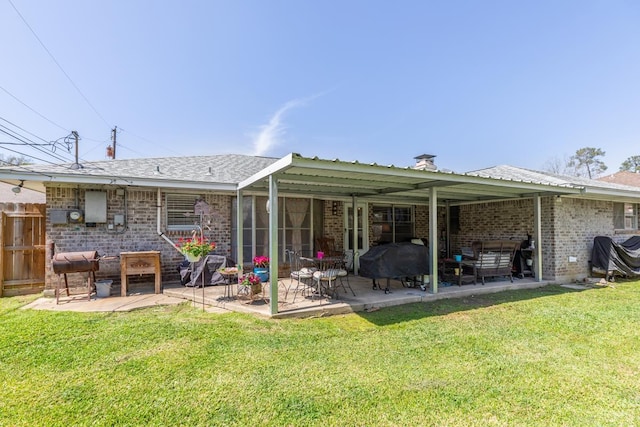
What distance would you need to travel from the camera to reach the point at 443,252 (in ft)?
35.1

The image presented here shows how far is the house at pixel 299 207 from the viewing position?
239 inches

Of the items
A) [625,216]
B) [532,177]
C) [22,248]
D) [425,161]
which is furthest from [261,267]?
[625,216]

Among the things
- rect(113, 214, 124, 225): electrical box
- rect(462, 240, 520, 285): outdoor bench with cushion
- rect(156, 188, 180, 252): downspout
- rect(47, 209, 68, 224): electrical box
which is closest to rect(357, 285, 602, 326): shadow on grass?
rect(462, 240, 520, 285): outdoor bench with cushion

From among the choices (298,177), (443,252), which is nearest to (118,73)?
(298,177)

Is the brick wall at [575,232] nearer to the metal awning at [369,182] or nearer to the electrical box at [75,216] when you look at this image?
the metal awning at [369,182]

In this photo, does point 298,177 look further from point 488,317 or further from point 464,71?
point 464,71

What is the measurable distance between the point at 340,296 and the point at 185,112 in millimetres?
10910

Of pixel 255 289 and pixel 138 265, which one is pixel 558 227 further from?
pixel 138 265

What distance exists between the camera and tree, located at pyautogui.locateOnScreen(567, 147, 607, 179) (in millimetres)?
34781

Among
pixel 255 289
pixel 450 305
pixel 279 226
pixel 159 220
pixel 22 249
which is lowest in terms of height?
pixel 450 305

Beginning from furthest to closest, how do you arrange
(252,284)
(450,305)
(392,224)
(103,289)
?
1. (392,224)
2. (103,289)
3. (450,305)
4. (252,284)

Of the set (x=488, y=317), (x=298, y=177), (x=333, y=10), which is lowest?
(x=488, y=317)

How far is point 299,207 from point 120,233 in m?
4.34

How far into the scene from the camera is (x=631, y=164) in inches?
1427
